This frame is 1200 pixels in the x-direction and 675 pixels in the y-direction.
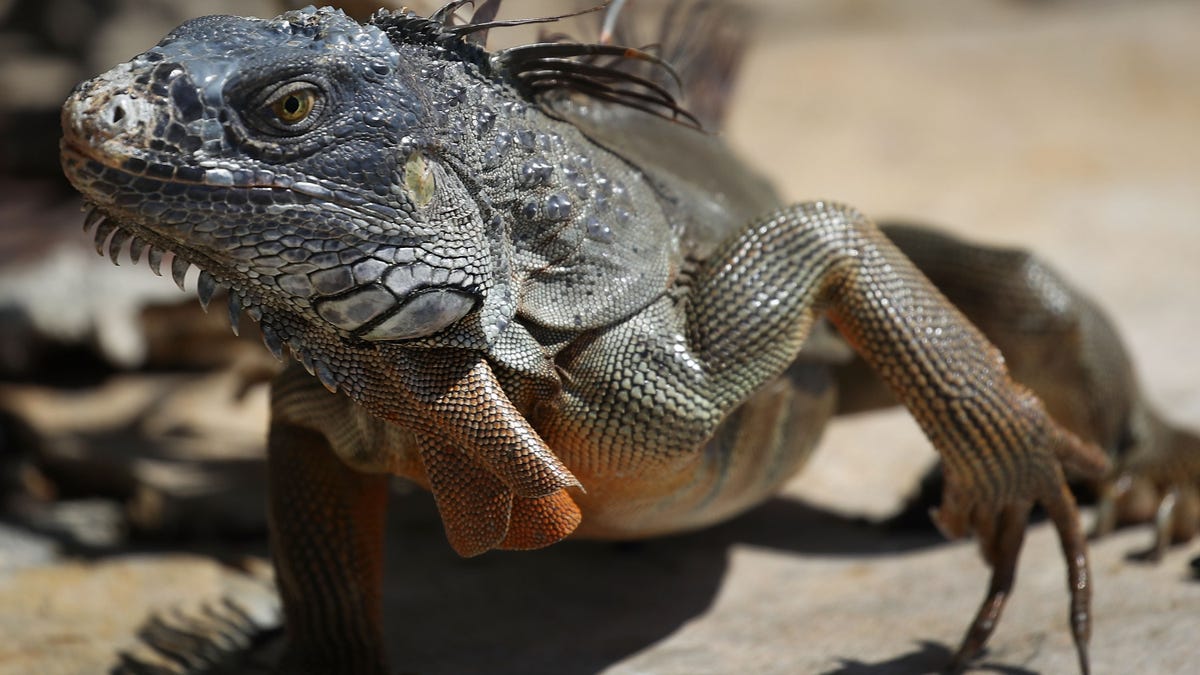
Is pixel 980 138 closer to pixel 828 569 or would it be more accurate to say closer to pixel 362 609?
pixel 828 569

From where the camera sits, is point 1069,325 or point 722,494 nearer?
point 722,494

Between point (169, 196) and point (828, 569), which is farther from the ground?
point (169, 196)

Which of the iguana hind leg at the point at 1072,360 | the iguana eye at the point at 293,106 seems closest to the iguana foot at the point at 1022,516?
the iguana hind leg at the point at 1072,360

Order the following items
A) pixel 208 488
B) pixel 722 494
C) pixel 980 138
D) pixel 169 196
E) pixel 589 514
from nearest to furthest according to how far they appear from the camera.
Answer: pixel 169 196
pixel 589 514
pixel 722 494
pixel 208 488
pixel 980 138

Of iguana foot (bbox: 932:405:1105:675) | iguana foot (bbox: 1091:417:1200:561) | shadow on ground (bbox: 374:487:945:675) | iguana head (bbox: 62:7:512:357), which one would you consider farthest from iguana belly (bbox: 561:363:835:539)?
iguana foot (bbox: 1091:417:1200:561)

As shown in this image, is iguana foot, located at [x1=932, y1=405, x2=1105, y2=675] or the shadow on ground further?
the shadow on ground

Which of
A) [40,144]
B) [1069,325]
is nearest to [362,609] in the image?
[1069,325]

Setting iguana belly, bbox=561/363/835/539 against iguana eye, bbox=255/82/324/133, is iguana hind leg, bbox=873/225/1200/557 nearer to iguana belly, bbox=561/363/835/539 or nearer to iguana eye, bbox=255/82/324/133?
iguana belly, bbox=561/363/835/539
